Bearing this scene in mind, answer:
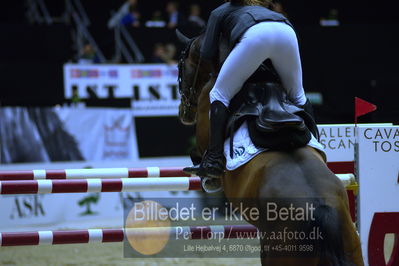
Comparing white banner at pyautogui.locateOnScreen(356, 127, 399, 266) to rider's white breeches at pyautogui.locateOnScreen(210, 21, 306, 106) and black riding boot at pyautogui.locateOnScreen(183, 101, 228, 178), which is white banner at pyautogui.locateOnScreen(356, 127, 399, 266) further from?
black riding boot at pyautogui.locateOnScreen(183, 101, 228, 178)

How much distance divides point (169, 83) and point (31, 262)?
6712mm

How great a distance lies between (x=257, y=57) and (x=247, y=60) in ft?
0.21

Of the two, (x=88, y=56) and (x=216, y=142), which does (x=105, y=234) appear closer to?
(x=216, y=142)

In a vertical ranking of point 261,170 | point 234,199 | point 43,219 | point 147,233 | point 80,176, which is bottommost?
point 43,219

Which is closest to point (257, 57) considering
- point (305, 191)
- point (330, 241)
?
point (305, 191)

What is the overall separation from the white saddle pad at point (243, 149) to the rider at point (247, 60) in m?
0.13

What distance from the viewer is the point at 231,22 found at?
4.54 m

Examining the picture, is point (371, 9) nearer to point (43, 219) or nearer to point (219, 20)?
point (43, 219)

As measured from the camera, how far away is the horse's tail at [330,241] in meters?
3.53

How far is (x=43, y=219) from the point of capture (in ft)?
33.8

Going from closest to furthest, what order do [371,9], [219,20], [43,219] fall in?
[219,20], [43,219], [371,9]

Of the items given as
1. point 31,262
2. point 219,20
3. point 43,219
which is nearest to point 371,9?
point 43,219

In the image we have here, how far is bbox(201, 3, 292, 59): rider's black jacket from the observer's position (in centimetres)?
437

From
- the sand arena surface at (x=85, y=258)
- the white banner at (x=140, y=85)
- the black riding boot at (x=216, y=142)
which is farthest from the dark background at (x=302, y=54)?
the black riding boot at (x=216, y=142)
